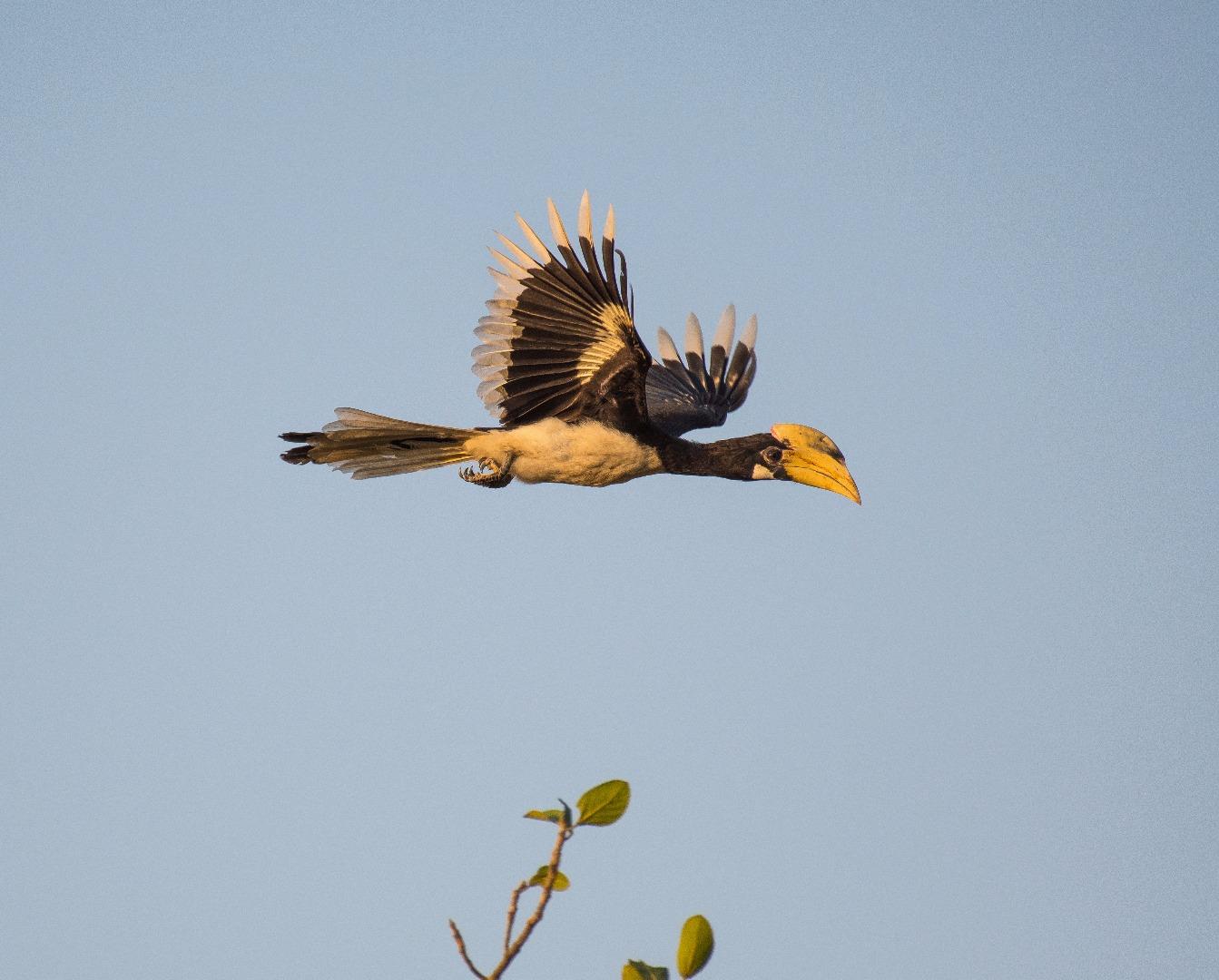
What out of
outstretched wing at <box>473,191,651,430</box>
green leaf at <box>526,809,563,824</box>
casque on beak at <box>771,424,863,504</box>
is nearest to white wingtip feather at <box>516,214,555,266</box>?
outstretched wing at <box>473,191,651,430</box>

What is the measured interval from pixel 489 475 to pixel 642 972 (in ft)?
15.9

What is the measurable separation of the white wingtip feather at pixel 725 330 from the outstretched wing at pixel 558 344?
298 cm

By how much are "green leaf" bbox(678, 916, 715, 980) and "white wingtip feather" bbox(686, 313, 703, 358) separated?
7769mm

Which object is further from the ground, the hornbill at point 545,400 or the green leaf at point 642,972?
the hornbill at point 545,400

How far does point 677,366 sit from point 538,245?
124 inches

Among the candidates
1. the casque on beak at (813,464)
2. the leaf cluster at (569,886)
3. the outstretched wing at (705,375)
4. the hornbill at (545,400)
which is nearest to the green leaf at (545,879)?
the leaf cluster at (569,886)

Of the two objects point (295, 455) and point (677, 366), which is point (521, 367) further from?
point (677, 366)

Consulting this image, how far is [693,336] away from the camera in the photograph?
10.4 m

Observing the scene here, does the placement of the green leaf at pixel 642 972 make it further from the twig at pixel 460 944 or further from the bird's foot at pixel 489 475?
the bird's foot at pixel 489 475

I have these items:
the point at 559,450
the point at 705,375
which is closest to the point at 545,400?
the point at 559,450

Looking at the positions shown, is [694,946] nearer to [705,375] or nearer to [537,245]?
[537,245]

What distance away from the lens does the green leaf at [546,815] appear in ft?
9.84

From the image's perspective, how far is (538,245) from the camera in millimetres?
7277

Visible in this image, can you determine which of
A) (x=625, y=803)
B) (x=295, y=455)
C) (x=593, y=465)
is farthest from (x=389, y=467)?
(x=625, y=803)
